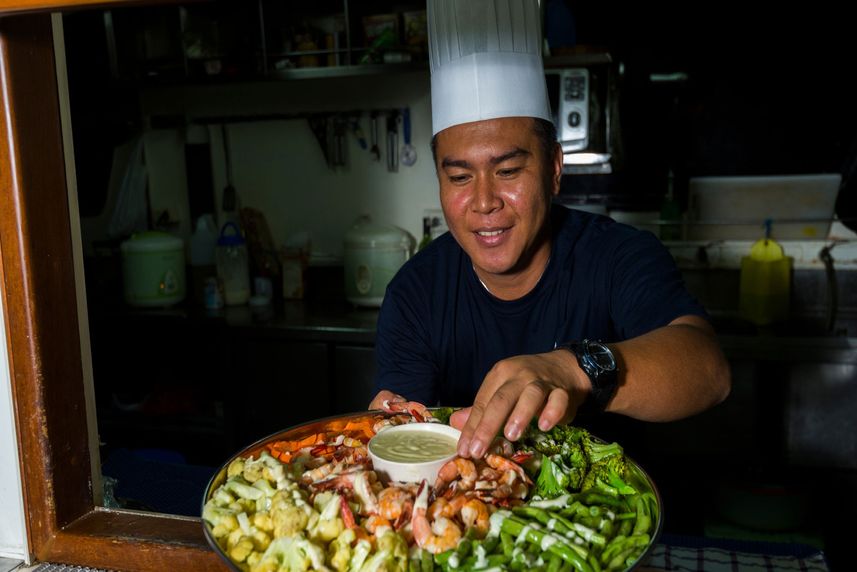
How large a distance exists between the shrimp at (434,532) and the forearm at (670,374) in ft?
1.64

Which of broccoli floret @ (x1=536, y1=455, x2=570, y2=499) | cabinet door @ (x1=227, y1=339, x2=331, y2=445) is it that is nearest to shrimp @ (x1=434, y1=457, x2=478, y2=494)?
broccoli floret @ (x1=536, y1=455, x2=570, y2=499)

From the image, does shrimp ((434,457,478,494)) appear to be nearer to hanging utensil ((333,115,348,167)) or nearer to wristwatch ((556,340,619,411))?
wristwatch ((556,340,619,411))

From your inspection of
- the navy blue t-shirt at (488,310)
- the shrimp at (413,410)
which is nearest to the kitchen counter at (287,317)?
the navy blue t-shirt at (488,310)

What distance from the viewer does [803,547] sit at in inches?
61.9

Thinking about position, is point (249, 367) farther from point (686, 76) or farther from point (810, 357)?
point (686, 76)

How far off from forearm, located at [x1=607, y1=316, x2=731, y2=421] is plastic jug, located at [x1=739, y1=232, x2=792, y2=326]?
247 cm

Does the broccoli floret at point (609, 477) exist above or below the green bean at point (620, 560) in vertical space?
above

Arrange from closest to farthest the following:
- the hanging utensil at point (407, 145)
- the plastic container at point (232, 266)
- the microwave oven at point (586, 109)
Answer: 1. the microwave oven at point (586, 109)
2. the plastic container at point (232, 266)
3. the hanging utensil at point (407, 145)

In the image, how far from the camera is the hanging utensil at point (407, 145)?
179 inches

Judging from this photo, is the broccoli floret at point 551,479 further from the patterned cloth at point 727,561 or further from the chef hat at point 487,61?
the chef hat at point 487,61

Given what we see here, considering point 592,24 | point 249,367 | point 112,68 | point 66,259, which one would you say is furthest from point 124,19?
point 66,259

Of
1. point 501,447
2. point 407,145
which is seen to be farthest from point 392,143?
point 501,447

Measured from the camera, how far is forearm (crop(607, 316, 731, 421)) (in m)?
1.39

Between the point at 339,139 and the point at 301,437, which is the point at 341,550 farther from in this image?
the point at 339,139
